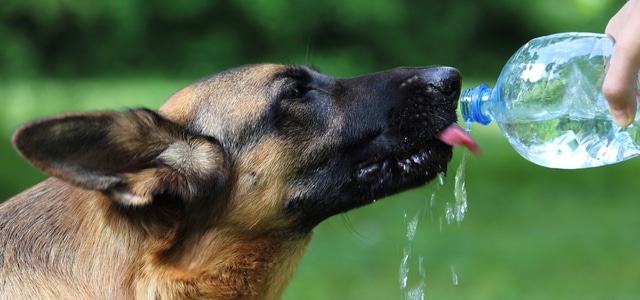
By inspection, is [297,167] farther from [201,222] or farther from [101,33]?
[101,33]

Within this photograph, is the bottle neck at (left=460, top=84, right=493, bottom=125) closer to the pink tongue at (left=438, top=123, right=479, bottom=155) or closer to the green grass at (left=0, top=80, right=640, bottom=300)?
the pink tongue at (left=438, top=123, right=479, bottom=155)

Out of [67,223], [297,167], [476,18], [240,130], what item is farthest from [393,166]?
[476,18]

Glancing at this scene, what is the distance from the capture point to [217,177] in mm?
3973

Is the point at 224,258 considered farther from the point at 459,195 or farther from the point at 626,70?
the point at 626,70

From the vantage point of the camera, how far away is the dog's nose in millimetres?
4270

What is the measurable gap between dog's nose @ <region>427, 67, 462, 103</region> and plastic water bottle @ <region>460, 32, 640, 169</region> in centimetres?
9

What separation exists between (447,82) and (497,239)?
4.82 m

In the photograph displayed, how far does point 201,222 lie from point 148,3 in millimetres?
21111

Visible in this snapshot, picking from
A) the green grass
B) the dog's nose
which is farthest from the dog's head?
the green grass

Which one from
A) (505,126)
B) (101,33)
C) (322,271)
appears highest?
(505,126)

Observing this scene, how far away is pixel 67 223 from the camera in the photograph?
379cm

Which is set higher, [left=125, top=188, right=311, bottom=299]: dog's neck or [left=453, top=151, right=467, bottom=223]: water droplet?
[left=125, top=188, right=311, bottom=299]: dog's neck

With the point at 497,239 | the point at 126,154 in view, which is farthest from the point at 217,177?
the point at 497,239

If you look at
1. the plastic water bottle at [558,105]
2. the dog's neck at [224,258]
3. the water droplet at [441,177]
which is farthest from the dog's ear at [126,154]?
the plastic water bottle at [558,105]
